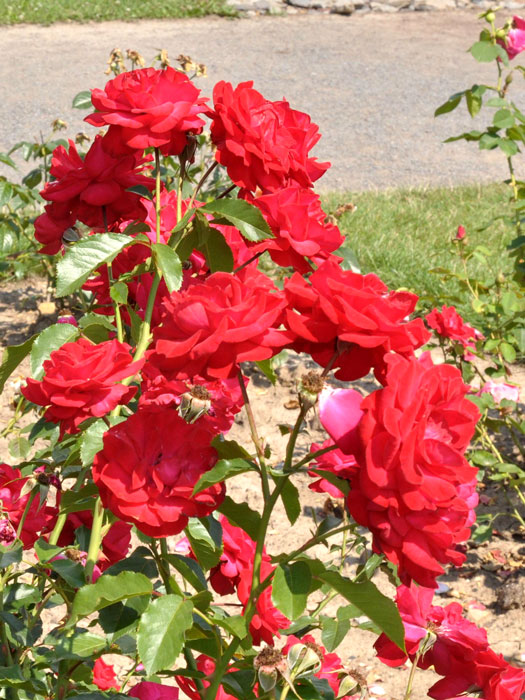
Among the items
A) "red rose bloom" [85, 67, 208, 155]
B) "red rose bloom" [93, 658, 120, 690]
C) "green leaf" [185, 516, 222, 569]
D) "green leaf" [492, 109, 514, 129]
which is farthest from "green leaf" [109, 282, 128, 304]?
"green leaf" [492, 109, 514, 129]

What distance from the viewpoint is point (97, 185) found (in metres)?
1.09

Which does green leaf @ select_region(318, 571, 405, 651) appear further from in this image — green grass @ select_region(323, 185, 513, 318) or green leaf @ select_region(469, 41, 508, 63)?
green grass @ select_region(323, 185, 513, 318)

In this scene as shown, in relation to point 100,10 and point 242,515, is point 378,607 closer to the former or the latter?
point 242,515

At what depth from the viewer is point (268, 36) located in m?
8.59

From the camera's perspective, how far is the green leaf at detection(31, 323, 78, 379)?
1.08m

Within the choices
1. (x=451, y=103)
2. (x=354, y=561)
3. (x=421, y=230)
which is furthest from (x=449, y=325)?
(x=421, y=230)

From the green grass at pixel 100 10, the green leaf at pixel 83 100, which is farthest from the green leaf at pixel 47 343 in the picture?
the green grass at pixel 100 10

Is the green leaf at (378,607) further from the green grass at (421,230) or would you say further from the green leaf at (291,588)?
the green grass at (421,230)

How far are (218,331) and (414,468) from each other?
19 centimetres

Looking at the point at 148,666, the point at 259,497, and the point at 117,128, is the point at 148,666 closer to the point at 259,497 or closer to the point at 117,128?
the point at 117,128

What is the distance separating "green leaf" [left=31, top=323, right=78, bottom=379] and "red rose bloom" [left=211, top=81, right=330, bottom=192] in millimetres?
274

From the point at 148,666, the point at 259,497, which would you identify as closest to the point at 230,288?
the point at 148,666

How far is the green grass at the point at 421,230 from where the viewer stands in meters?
3.76

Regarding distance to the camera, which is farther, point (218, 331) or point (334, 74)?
point (334, 74)
